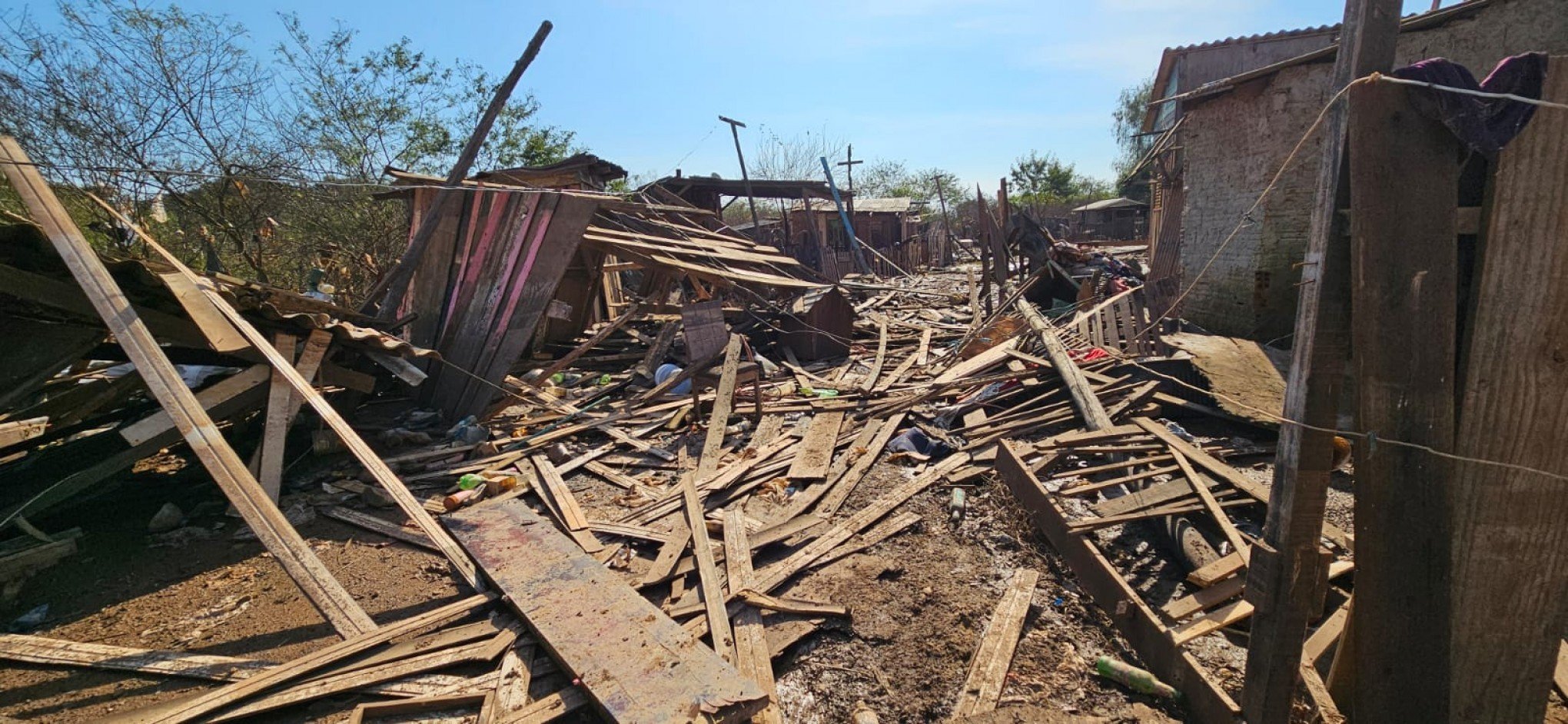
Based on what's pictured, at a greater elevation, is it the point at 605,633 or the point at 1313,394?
the point at 1313,394

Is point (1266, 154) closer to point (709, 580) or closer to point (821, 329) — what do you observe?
point (821, 329)

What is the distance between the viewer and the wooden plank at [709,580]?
312 cm

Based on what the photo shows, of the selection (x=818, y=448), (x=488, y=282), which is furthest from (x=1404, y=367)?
(x=488, y=282)

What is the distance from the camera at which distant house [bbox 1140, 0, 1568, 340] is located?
575 cm

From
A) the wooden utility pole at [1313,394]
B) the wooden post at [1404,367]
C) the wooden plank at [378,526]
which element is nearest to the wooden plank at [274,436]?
the wooden plank at [378,526]

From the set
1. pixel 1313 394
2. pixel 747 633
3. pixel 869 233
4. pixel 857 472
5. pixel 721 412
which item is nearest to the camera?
pixel 1313 394

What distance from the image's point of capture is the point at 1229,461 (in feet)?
16.5

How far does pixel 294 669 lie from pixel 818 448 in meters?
3.88

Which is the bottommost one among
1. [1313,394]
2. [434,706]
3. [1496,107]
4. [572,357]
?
[434,706]

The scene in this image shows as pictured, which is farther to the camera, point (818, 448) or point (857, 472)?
point (818, 448)

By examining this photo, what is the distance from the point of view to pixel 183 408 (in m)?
3.46

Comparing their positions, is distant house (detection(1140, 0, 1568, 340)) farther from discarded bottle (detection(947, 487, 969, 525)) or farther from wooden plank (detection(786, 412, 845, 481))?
wooden plank (detection(786, 412, 845, 481))

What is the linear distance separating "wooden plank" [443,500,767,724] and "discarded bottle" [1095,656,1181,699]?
1513 millimetres

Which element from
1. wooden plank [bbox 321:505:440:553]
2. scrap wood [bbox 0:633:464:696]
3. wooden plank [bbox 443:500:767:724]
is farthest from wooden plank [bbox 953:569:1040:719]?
wooden plank [bbox 321:505:440:553]
